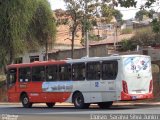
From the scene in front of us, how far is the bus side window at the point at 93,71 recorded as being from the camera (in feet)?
87.1

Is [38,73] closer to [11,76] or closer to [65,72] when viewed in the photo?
[65,72]

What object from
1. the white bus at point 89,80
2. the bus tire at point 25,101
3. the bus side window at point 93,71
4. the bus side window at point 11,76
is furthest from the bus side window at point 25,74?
the bus side window at point 93,71

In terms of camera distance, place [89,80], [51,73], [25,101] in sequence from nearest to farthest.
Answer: [89,80]
[51,73]
[25,101]

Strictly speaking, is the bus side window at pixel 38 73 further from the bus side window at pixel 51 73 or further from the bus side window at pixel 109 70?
the bus side window at pixel 109 70

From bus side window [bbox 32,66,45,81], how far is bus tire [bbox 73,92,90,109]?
11.0 feet

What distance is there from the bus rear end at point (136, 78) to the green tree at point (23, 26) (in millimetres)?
21332

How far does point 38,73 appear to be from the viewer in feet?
101

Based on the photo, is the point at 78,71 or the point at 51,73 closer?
the point at 78,71

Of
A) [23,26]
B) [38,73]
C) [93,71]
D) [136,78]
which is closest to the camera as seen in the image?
[136,78]

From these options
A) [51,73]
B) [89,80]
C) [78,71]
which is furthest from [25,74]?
[89,80]

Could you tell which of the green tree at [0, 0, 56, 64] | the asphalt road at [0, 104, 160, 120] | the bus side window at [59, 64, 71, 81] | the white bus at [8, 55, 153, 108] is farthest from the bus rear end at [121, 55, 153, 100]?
the green tree at [0, 0, 56, 64]

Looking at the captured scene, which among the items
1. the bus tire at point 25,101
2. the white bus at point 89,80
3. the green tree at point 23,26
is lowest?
the bus tire at point 25,101

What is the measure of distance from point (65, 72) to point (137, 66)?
490 centimetres

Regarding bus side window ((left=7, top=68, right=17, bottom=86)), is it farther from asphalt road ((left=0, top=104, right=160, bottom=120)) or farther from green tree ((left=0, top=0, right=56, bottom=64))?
green tree ((left=0, top=0, right=56, bottom=64))
